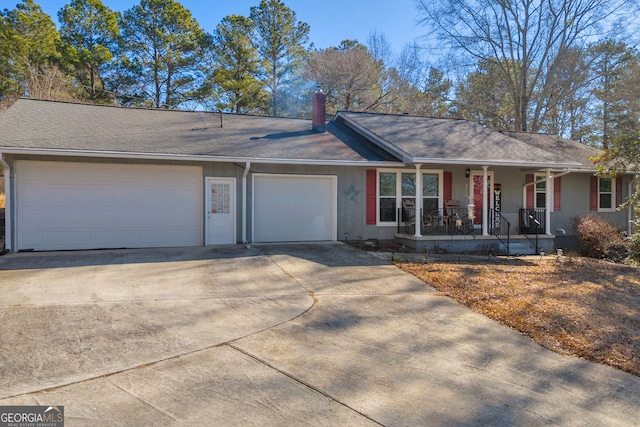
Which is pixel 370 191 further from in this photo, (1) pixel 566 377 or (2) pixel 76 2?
(2) pixel 76 2

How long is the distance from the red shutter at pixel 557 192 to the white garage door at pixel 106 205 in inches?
458

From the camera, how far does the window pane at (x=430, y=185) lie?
12.2 metres

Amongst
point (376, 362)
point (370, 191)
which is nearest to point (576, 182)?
point (370, 191)

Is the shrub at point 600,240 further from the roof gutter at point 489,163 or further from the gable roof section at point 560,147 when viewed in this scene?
the gable roof section at point 560,147

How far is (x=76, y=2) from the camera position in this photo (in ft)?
72.4

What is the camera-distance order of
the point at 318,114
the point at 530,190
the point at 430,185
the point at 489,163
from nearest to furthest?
1. the point at 489,163
2. the point at 430,185
3. the point at 318,114
4. the point at 530,190

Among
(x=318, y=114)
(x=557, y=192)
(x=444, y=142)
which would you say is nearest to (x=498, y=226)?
(x=557, y=192)

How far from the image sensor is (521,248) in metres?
11.5

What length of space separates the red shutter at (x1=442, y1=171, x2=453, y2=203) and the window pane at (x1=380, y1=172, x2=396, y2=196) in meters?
1.61

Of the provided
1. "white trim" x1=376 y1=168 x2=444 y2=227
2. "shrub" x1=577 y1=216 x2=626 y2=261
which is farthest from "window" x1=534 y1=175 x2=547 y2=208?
"white trim" x1=376 y1=168 x2=444 y2=227

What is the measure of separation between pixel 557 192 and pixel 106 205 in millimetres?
13988

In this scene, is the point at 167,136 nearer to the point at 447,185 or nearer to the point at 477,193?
the point at 447,185

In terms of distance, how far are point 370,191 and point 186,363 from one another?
28.8 ft

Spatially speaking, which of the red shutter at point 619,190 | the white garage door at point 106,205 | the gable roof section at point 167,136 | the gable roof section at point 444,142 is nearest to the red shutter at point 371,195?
the gable roof section at point 167,136
